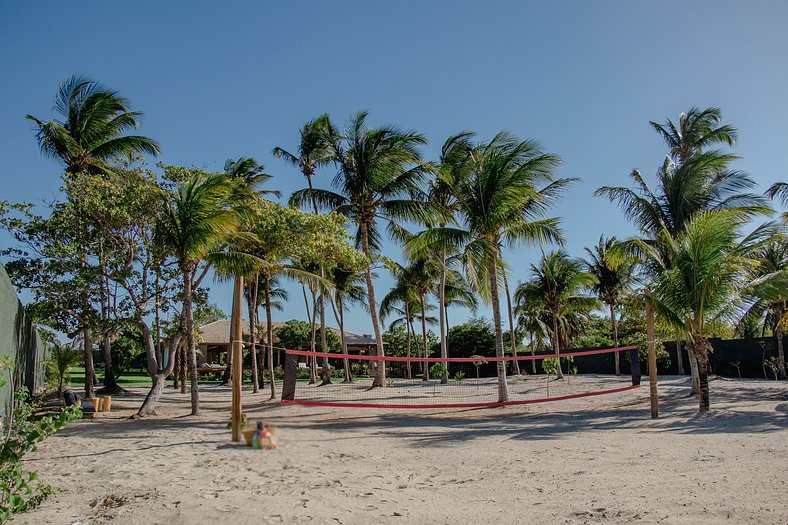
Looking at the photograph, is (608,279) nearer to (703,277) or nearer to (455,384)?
(455,384)

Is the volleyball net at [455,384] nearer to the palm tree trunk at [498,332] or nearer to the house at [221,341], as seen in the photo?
the palm tree trunk at [498,332]

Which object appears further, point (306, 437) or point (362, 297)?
point (362, 297)

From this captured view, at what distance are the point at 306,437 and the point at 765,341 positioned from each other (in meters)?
27.2

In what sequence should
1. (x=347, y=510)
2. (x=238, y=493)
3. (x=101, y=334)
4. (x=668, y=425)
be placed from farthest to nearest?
(x=101, y=334) < (x=668, y=425) < (x=347, y=510) < (x=238, y=493)

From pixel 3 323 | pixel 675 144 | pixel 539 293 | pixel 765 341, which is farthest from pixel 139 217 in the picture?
pixel 765 341

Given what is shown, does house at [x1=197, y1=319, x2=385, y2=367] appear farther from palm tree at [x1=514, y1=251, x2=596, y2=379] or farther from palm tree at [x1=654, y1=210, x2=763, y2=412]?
palm tree at [x1=654, y1=210, x2=763, y2=412]

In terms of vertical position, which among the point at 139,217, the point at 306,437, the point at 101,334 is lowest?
the point at 306,437

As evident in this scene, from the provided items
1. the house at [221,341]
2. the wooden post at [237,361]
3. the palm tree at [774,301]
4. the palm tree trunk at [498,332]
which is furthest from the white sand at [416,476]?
the house at [221,341]

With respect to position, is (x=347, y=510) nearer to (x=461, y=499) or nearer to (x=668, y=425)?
(x=461, y=499)

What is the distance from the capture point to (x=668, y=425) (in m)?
11.0

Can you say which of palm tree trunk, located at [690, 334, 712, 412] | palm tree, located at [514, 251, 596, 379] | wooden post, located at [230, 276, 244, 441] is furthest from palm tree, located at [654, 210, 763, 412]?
palm tree, located at [514, 251, 596, 379]

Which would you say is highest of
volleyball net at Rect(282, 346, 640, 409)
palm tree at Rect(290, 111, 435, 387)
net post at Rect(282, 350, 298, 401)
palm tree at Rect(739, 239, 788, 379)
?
palm tree at Rect(290, 111, 435, 387)

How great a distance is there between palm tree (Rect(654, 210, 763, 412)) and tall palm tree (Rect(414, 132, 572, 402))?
406 cm

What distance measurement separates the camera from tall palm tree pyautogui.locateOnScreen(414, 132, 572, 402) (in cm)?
1521
